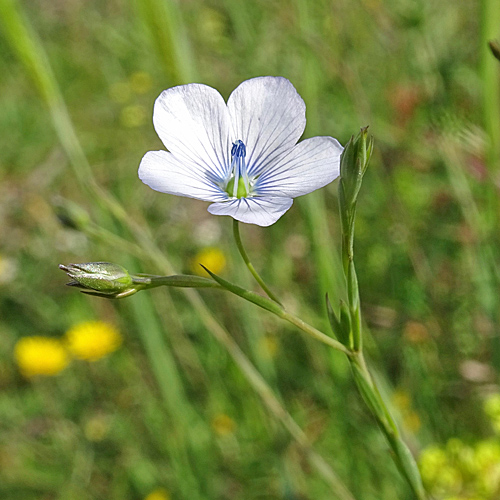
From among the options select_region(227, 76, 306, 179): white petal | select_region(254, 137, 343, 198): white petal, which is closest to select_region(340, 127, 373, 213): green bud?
select_region(254, 137, 343, 198): white petal

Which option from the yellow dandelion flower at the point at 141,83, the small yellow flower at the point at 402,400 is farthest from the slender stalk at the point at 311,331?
the yellow dandelion flower at the point at 141,83

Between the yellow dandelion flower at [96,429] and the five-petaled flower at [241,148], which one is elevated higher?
the five-petaled flower at [241,148]

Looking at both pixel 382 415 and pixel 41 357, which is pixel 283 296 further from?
pixel 382 415

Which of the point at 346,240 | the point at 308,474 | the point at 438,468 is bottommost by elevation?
the point at 308,474

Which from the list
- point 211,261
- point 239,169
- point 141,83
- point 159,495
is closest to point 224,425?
point 159,495

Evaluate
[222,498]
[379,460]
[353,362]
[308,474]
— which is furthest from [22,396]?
[353,362]

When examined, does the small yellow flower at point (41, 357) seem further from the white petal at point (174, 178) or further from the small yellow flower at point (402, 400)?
the white petal at point (174, 178)

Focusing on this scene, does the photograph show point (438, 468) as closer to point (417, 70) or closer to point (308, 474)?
point (308, 474)
